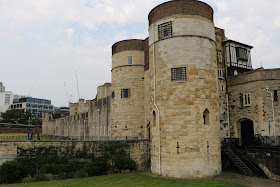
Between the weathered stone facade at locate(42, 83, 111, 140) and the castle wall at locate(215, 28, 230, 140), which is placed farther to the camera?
the weathered stone facade at locate(42, 83, 111, 140)

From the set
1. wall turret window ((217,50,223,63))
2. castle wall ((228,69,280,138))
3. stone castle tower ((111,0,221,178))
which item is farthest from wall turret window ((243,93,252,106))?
stone castle tower ((111,0,221,178))

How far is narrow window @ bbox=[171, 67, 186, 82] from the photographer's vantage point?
16.4 metres

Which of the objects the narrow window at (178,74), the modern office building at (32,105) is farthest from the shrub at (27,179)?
the modern office building at (32,105)

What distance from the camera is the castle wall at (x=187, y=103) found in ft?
50.7

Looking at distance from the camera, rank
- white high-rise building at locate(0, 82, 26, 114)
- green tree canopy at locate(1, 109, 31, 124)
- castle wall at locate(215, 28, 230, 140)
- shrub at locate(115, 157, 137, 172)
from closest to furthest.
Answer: shrub at locate(115, 157, 137, 172), castle wall at locate(215, 28, 230, 140), green tree canopy at locate(1, 109, 31, 124), white high-rise building at locate(0, 82, 26, 114)

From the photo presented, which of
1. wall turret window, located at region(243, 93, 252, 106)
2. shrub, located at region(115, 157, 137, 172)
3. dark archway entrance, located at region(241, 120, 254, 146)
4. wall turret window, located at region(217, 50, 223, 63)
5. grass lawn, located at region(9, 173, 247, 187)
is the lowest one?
grass lawn, located at region(9, 173, 247, 187)

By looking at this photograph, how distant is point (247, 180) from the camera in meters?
14.3

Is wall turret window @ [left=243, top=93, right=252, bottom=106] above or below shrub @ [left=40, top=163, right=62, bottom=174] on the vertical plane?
above

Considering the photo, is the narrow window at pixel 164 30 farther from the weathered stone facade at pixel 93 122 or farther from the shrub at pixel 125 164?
the weathered stone facade at pixel 93 122

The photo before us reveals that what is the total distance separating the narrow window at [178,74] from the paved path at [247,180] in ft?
23.2

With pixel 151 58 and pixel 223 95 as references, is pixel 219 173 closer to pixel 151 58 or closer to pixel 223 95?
pixel 223 95

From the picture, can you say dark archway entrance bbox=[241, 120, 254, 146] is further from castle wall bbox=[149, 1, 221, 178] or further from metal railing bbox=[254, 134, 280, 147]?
castle wall bbox=[149, 1, 221, 178]

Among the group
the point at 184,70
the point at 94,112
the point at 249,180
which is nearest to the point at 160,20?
the point at 184,70

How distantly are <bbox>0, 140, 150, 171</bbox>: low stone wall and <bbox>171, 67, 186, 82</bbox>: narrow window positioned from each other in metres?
6.76
